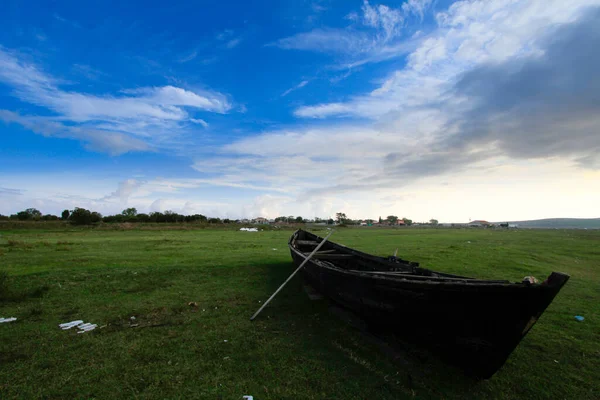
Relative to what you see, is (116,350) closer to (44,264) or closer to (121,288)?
(121,288)

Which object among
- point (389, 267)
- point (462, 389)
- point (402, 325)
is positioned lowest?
point (462, 389)

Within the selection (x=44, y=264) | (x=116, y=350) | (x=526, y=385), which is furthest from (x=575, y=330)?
(x=44, y=264)

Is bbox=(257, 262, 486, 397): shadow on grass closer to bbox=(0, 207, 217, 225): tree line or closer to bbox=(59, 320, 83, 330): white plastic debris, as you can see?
bbox=(59, 320, 83, 330): white plastic debris

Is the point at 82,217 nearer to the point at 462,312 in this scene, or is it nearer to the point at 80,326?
the point at 80,326

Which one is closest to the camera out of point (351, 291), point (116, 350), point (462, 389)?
point (462, 389)

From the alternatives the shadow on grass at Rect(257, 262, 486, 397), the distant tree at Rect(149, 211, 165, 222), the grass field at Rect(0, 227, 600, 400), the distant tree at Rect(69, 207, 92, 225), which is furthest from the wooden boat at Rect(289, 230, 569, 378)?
the distant tree at Rect(149, 211, 165, 222)

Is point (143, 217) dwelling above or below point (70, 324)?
above

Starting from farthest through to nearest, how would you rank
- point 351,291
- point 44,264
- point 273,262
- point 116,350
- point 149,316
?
point 273,262, point 44,264, point 149,316, point 351,291, point 116,350

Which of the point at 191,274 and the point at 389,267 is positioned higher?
the point at 389,267

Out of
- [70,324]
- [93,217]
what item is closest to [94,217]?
[93,217]

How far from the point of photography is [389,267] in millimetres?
7309

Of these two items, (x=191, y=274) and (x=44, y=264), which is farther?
(x=44, y=264)

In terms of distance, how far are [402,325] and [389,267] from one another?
9.72 ft

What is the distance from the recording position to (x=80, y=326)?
5672 millimetres
